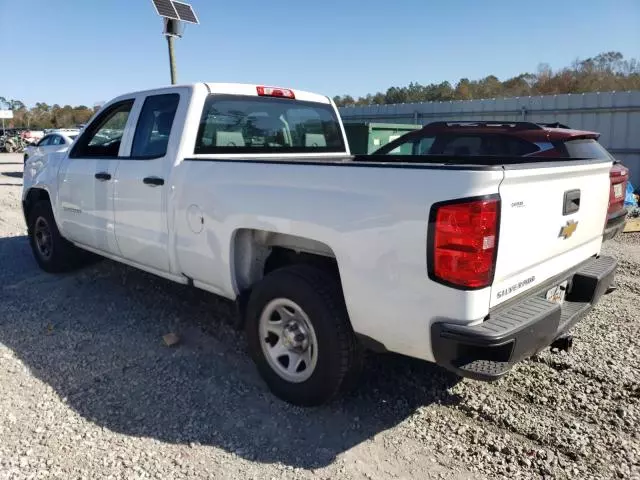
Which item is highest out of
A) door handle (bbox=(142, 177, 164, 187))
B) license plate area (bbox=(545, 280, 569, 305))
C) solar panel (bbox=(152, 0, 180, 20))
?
solar panel (bbox=(152, 0, 180, 20))

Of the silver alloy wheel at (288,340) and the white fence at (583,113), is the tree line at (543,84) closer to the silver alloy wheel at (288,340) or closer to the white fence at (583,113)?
the white fence at (583,113)

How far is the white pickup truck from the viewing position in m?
2.46

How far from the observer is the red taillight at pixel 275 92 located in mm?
4516

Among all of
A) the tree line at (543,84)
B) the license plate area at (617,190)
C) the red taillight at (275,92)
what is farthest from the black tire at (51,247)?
the tree line at (543,84)

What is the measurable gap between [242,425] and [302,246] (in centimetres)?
113

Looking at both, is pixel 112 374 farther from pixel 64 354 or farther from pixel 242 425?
pixel 242 425

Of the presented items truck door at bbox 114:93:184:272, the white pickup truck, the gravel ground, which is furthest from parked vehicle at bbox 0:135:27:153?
truck door at bbox 114:93:184:272

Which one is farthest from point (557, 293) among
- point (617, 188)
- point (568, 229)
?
point (617, 188)

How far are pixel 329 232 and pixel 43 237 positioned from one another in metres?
4.57

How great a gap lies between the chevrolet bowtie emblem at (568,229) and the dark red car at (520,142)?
101 inches

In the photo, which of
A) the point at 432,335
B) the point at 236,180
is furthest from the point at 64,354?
the point at 432,335

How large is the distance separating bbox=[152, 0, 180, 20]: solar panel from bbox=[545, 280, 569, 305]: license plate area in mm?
8200

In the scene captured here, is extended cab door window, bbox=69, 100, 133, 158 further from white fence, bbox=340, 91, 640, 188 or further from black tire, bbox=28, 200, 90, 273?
white fence, bbox=340, 91, 640, 188

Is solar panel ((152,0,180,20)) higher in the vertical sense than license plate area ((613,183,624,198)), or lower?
higher
